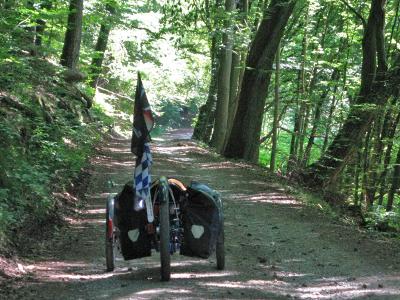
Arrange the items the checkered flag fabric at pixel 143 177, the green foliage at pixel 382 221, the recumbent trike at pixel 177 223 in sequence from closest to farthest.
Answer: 1. the checkered flag fabric at pixel 143 177
2. the recumbent trike at pixel 177 223
3. the green foliage at pixel 382 221

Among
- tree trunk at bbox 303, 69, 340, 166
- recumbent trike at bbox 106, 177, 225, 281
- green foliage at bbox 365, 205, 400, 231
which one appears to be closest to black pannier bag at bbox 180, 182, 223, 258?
recumbent trike at bbox 106, 177, 225, 281

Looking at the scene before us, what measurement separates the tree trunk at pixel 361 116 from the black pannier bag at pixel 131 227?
833 centimetres

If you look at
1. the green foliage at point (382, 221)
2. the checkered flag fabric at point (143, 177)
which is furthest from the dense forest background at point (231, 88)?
the checkered flag fabric at point (143, 177)

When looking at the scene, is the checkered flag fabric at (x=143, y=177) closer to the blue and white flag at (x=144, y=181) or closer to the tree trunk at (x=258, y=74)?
the blue and white flag at (x=144, y=181)

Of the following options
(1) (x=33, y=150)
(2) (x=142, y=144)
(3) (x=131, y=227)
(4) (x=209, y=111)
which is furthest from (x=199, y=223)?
(4) (x=209, y=111)

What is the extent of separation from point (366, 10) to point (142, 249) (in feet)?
60.0

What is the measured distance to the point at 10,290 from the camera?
562 centimetres

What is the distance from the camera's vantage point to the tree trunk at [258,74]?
55.6 ft

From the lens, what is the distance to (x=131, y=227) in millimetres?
6207

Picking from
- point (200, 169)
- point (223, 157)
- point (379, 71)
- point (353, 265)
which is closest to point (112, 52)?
point (223, 157)

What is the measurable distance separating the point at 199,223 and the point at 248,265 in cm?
134

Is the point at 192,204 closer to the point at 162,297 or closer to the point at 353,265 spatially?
the point at 162,297

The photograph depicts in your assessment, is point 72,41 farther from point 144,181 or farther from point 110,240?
point 144,181

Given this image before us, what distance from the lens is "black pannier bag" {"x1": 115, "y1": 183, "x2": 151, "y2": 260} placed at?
6156mm
